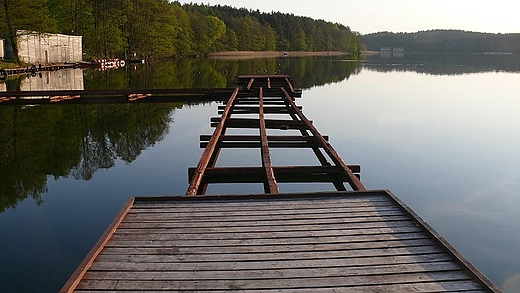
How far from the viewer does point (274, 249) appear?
4.56 m

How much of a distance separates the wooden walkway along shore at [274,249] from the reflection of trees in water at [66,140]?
501 cm

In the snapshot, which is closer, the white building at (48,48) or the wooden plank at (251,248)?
the wooden plank at (251,248)

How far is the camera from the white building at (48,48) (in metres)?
42.8

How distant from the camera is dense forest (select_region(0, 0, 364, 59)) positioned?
42.6 meters

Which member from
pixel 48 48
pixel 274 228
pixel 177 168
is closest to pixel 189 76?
pixel 48 48

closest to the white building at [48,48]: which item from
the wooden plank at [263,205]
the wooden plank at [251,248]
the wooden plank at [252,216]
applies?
the wooden plank at [263,205]

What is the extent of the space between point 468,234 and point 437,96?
2321 cm

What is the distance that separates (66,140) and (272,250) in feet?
38.6

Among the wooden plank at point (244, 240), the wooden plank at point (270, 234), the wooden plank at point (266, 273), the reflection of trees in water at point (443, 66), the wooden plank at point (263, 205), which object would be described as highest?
the reflection of trees in water at point (443, 66)

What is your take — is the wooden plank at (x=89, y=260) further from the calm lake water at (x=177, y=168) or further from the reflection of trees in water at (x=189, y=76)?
the reflection of trees in water at (x=189, y=76)

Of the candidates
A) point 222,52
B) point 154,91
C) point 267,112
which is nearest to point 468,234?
point 267,112

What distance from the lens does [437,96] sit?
2941 cm

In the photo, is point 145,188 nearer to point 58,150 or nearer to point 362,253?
point 58,150

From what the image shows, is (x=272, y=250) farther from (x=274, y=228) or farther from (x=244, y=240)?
(x=274, y=228)
